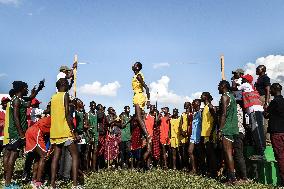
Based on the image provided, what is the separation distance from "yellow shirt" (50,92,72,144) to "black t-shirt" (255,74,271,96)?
5.87m

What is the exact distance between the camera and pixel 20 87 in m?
8.34

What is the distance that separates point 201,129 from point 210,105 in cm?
94

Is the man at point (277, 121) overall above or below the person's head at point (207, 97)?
below

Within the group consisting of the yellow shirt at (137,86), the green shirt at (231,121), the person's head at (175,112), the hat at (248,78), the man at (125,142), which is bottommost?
the man at (125,142)

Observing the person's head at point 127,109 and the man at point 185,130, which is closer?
the man at point 185,130

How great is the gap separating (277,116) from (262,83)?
2034mm

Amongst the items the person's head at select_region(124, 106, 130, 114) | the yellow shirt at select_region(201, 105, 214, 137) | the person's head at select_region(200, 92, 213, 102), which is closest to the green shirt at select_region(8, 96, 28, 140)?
the yellow shirt at select_region(201, 105, 214, 137)

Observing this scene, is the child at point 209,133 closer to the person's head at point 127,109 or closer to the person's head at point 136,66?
the person's head at point 136,66

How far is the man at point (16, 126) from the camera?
800 centimetres

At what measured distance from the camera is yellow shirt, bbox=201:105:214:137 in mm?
10484

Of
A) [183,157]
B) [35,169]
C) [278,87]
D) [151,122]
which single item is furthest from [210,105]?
[35,169]

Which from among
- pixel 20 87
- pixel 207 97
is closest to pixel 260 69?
pixel 207 97

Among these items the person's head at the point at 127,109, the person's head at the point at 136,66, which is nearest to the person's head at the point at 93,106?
the person's head at the point at 127,109

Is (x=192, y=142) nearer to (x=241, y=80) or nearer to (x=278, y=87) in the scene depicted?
(x=241, y=80)
